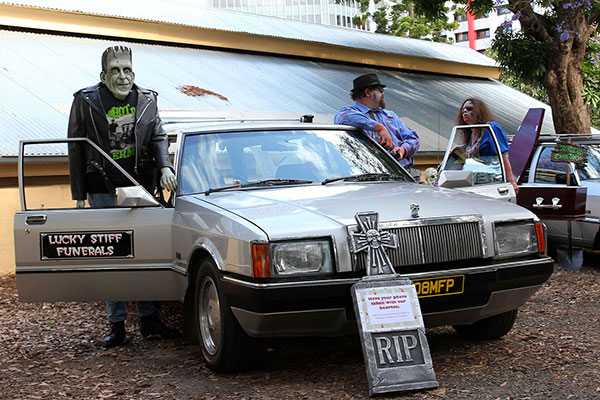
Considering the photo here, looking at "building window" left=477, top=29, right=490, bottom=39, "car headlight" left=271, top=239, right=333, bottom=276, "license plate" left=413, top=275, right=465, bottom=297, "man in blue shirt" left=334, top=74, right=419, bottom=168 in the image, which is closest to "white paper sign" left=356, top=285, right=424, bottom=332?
"license plate" left=413, top=275, right=465, bottom=297

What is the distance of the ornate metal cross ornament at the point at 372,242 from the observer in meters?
4.29

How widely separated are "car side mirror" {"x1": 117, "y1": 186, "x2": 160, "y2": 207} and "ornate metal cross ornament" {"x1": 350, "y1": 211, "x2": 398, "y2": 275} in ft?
5.21

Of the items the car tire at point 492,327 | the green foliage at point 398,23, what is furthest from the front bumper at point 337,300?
the green foliage at point 398,23

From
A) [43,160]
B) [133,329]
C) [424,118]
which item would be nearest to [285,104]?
[424,118]

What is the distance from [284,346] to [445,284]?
1.57 metres

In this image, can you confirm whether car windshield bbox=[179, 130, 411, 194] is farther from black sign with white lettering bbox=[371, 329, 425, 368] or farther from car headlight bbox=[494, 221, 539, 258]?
black sign with white lettering bbox=[371, 329, 425, 368]

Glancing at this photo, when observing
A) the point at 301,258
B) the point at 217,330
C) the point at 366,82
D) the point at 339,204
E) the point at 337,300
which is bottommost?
the point at 217,330

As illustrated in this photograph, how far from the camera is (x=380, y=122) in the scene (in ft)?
23.6

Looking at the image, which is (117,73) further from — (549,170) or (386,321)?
(549,170)

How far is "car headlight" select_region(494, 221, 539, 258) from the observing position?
15.5 ft

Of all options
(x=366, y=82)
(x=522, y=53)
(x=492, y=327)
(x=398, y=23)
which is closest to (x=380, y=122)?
(x=366, y=82)

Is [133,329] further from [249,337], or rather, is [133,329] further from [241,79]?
[241,79]

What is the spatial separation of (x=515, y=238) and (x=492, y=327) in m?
0.88

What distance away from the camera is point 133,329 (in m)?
6.54
